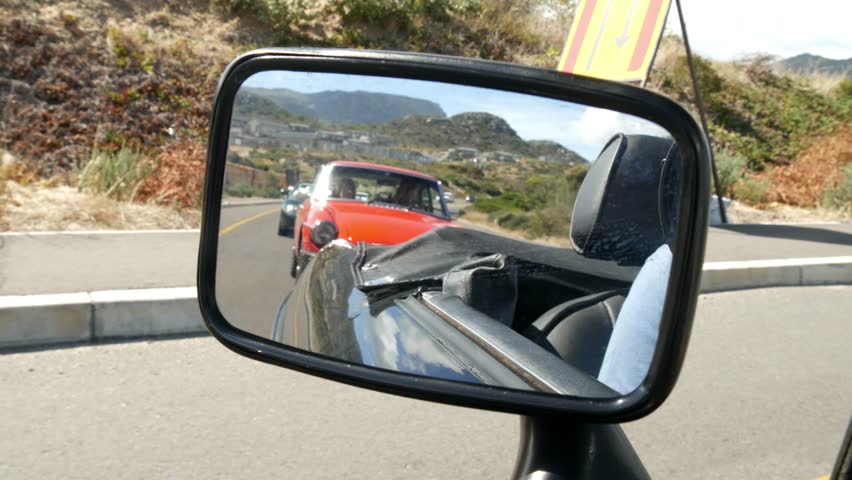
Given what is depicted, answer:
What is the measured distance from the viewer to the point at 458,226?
142cm

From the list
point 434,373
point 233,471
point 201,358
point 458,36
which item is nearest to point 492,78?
point 434,373

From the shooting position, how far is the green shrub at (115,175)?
30.7 feet

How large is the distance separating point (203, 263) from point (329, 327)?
11.9 inches

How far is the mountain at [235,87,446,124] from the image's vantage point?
4.68 ft

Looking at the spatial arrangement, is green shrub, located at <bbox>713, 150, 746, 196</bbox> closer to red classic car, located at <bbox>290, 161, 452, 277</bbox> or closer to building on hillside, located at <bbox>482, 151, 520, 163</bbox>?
red classic car, located at <bbox>290, 161, 452, 277</bbox>

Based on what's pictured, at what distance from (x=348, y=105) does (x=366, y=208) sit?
7.8 inches

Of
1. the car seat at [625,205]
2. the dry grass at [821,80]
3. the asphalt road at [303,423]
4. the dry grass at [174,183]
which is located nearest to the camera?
the car seat at [625,205]

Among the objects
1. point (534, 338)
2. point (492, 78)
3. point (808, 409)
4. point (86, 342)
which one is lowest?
point (86, 342)

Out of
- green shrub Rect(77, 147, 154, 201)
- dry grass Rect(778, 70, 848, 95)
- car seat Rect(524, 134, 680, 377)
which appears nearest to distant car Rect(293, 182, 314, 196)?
car seat Rect(524, 134, 680, 377)

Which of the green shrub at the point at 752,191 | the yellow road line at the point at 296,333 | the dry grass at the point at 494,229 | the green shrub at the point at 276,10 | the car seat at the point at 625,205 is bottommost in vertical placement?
the green shrub at the point at 752,191

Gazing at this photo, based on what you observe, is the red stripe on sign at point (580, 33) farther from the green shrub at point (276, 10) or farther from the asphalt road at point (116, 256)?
the green shrub at point (276, 10)

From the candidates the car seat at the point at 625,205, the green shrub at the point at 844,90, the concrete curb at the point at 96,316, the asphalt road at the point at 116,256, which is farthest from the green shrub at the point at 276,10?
the car seat at the point at 625,205

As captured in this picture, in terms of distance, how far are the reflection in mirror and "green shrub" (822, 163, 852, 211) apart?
13.1m

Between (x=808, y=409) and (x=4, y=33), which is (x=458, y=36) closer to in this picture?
(x=4, y=33)
